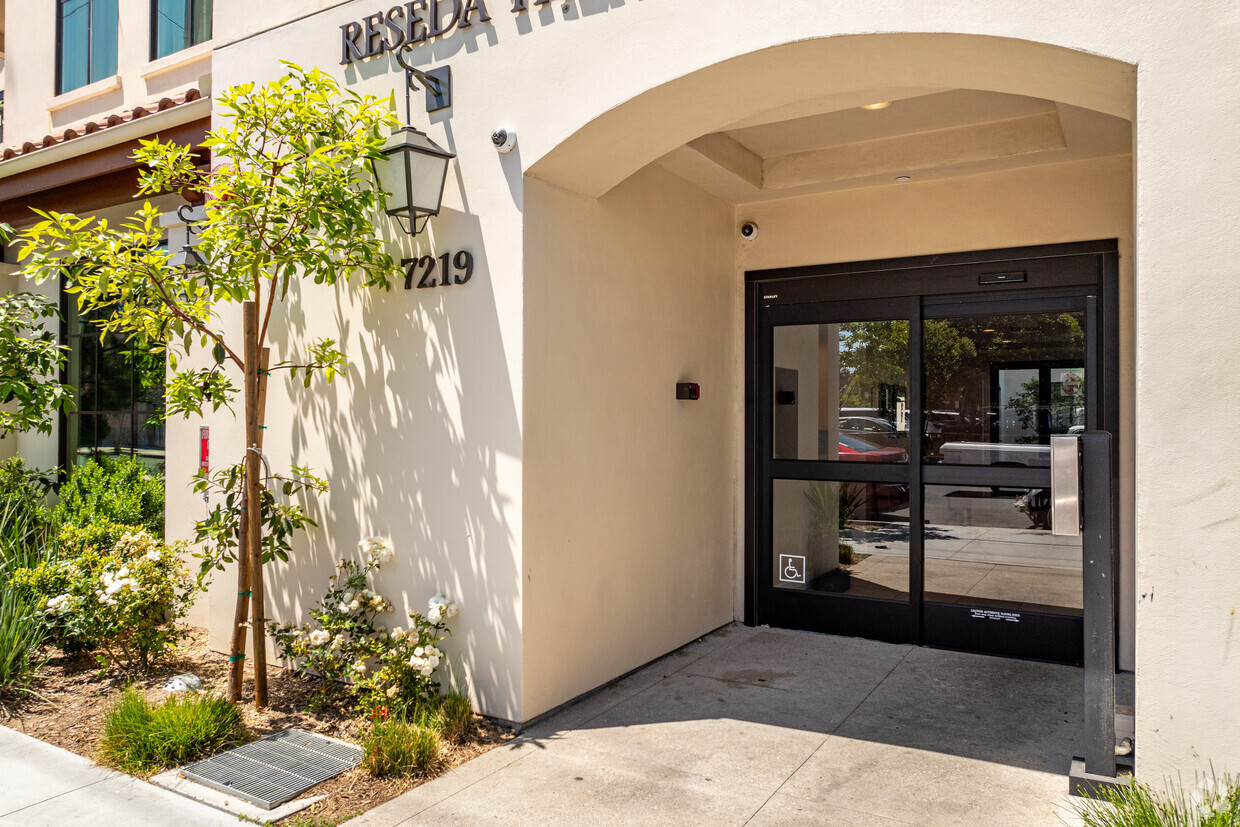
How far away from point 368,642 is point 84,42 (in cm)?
780

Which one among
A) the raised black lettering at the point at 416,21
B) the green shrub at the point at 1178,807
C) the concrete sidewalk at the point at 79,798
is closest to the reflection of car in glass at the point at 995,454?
the green shrub at the point at 1178,807

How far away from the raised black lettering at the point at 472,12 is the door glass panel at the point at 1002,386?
3.34m

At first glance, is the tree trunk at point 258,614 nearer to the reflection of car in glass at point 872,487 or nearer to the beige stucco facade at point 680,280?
the beige stucco facade at point 680,280

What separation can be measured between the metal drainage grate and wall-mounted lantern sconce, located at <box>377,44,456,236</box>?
2.55 meters

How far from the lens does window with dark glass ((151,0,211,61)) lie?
7545 mm

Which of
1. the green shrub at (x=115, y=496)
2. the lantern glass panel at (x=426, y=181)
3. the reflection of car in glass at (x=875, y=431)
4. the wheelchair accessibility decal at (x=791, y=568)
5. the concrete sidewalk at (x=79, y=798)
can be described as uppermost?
the lantern glass panel at (x=426, y=181)

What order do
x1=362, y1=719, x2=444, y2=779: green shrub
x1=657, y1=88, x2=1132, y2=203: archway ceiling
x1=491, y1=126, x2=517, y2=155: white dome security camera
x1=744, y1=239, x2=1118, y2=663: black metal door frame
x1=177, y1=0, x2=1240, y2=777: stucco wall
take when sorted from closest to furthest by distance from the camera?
1. x1=177, y1=0, x2=1240, y2=777: stucco wall
2. x1=362, y1=719, x2=444, y2=779: green shrub
3. x1=491, y1=126, x2=517, y2=155: white dome security camera
4. x1=657, y1=88, x2=1132, y2=203: archway ceiling
5. x1=744, y1=239, x2=1118, y2=663: black metal door frame

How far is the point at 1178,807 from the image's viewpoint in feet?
9.47

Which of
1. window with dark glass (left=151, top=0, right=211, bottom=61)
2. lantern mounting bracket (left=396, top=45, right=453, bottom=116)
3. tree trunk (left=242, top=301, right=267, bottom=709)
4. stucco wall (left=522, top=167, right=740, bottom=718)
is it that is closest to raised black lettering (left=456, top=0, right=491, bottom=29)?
lantern mounting bracket (left=396, top=45, right=453, bottom=116)

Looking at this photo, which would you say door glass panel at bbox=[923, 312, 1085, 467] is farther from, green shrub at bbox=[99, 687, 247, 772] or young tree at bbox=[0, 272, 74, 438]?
young tree at bbox=[0, 272, 74, 438]

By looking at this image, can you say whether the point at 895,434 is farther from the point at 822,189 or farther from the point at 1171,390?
the point at 1171,390

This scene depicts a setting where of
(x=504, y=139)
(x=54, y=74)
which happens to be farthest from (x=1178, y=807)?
(x=54, y=74)

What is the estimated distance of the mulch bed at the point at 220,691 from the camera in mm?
3602

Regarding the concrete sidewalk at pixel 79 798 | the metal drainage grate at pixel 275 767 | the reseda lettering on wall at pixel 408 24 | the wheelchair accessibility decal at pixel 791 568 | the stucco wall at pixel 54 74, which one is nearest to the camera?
the concrete sidewalk at pixel 79 798
